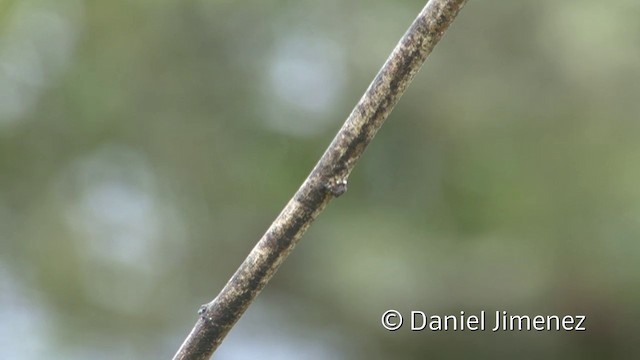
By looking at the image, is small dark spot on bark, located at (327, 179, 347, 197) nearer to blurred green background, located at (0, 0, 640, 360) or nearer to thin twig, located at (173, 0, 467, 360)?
thin twig, located at (173, 0, 467, 360)

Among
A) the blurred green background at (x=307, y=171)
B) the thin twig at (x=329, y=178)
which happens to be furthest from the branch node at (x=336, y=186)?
the blurred green background at (x=307, y=171)

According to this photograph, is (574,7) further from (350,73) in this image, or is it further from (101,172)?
(101,172)

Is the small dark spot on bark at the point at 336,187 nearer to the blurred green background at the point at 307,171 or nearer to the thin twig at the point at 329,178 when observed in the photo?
the thin twig at the point at 329,178

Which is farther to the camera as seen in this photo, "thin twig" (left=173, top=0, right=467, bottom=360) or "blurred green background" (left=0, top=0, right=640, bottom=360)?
"blurred green background" (left=0, top=0, right=640, bottom=360)

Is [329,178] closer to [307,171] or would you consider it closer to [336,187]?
[336,187]

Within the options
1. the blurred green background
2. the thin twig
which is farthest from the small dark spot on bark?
the blurred green background

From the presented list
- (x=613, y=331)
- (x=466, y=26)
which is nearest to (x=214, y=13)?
(x=466, y=26)

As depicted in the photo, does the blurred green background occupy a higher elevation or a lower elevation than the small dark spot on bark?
higher
